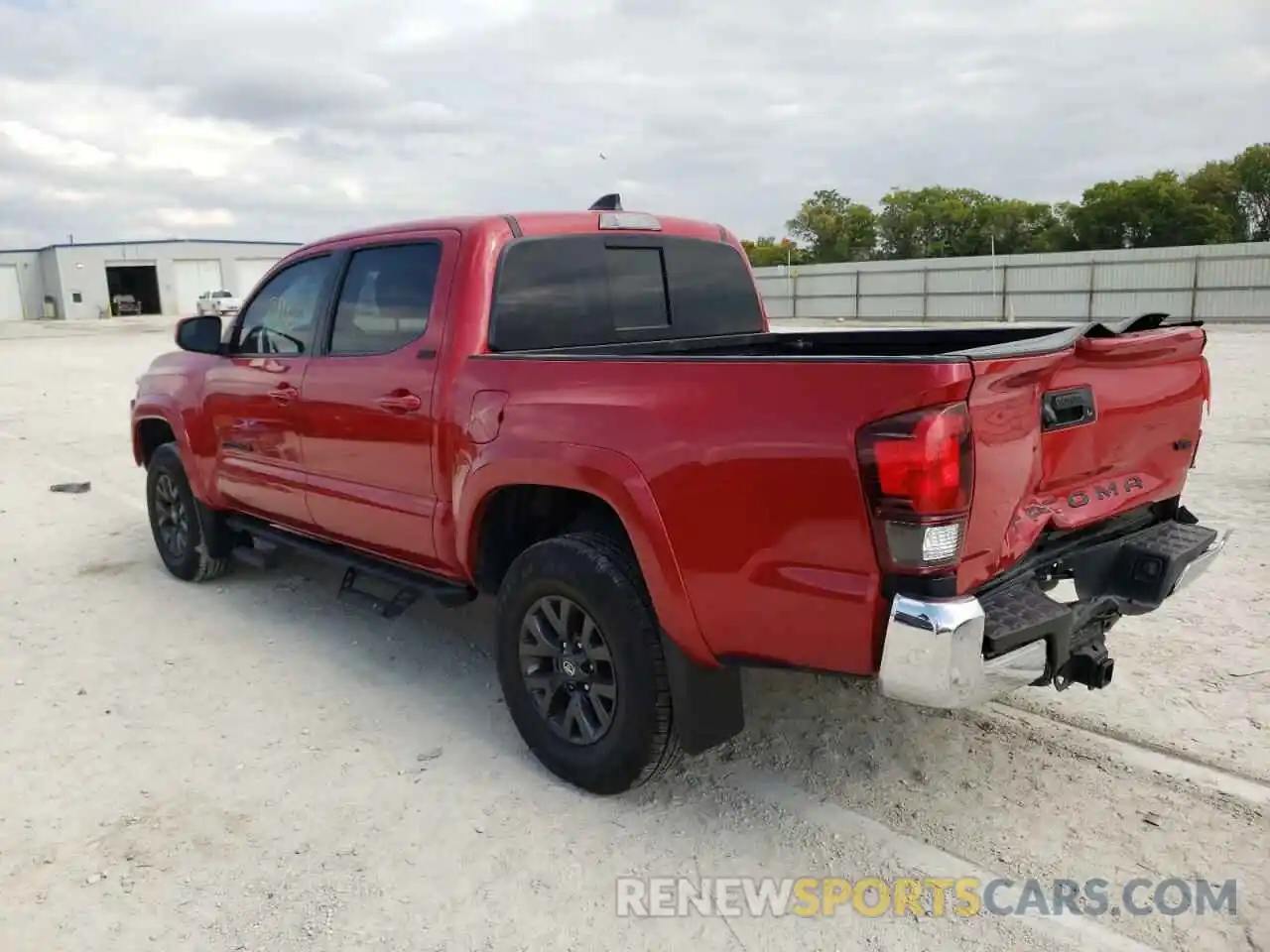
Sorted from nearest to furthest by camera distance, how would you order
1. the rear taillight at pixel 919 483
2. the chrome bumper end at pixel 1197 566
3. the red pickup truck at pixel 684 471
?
the rear taillight at pixel 919 483, the red pickup truck at pixel 684 471, the chrome bumper end at pixel 1197 566

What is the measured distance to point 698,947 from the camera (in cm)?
268

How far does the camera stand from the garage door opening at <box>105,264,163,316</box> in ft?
204

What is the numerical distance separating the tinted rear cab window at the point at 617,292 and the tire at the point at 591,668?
989 millimetres

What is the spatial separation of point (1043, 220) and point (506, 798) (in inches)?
2326

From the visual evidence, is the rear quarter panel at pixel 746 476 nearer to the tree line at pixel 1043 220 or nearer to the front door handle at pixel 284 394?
the front door handle at pixel 284 394

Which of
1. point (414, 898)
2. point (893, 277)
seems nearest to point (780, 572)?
point (414, 898)

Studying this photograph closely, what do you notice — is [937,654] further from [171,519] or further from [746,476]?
[171,519]

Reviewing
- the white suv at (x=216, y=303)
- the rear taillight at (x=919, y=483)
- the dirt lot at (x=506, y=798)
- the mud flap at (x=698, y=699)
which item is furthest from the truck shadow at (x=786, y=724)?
the white suv at (x=216, y=303)

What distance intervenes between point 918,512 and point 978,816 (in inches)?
52.4

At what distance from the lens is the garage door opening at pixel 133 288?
6219 cm

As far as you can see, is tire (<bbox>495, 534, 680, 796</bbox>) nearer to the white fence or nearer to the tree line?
the white fence

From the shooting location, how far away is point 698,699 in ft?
10.1

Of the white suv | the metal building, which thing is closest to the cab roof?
the white suv

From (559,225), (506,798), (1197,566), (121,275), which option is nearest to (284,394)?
(559,225)
